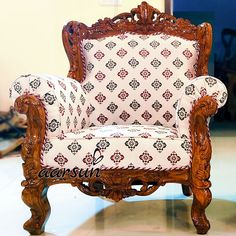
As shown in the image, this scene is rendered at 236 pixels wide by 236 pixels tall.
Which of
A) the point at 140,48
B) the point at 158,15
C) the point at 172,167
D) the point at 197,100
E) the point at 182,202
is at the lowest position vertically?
the point at 182,202

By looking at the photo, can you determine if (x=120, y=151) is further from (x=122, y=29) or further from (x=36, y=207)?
(x=122, y=29)

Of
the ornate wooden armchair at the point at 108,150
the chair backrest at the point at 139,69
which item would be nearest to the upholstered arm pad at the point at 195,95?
the ornate wooden armchair at the point at 108,150

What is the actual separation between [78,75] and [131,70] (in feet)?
0.88

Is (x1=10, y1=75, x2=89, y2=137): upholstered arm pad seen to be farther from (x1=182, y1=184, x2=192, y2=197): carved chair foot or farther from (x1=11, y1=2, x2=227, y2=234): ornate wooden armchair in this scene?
(x1=182, y1=184, x2=192, y2=197): carved chair foot

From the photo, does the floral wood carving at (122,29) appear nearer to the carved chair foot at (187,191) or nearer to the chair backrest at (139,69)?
the chair backrest at (139,69)

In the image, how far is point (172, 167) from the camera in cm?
156

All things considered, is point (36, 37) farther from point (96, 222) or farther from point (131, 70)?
point (96, 222)

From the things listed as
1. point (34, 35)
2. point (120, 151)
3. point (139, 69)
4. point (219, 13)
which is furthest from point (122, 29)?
point (219, 13)

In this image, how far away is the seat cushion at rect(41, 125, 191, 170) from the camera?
1.54 meters

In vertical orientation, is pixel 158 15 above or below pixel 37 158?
above

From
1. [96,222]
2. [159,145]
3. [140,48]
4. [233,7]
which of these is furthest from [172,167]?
[233,7]

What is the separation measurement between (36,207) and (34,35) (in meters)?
1.91

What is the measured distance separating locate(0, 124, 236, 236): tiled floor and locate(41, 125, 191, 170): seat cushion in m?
0.29

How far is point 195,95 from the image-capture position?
61.3 inches
